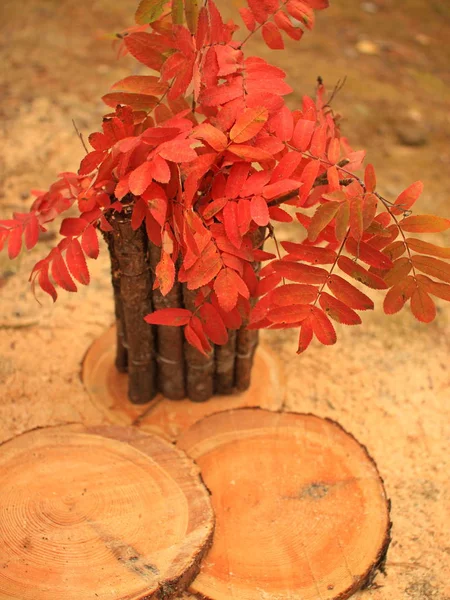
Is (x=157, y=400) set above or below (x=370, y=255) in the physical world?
below

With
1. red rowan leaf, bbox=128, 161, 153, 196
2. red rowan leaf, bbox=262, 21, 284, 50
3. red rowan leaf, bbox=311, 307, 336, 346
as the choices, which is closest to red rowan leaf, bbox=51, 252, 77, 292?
red rowan leaf, bbox=128, 161, 153, 196

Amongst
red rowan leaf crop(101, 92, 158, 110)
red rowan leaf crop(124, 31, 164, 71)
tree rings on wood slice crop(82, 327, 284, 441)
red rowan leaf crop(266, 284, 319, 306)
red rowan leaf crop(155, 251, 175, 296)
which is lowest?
tree rings on wood slice crop(82, 327, 284, 441)

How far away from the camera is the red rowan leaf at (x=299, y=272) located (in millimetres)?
1494

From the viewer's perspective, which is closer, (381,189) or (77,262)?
(77,262)

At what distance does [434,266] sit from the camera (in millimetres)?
1434

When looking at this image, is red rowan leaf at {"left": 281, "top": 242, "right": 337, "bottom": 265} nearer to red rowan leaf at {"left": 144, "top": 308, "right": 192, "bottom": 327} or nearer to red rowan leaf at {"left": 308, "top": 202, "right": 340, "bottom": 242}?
red rowan leaf at {"left": 308, "top": 202, "right": 340, "bottom": 242}

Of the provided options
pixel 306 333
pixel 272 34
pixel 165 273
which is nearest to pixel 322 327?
pixel 306 333

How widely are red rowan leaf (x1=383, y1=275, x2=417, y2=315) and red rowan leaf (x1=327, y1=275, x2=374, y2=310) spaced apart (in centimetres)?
4

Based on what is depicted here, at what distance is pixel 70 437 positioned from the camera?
171 cm

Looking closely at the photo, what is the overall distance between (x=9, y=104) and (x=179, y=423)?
247 centimetres

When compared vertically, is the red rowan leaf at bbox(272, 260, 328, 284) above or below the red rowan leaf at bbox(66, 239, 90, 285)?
above

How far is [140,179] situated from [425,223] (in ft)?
2.00

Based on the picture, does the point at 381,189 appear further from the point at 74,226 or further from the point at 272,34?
the point at 74,226

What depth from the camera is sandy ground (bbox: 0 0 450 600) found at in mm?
1920
